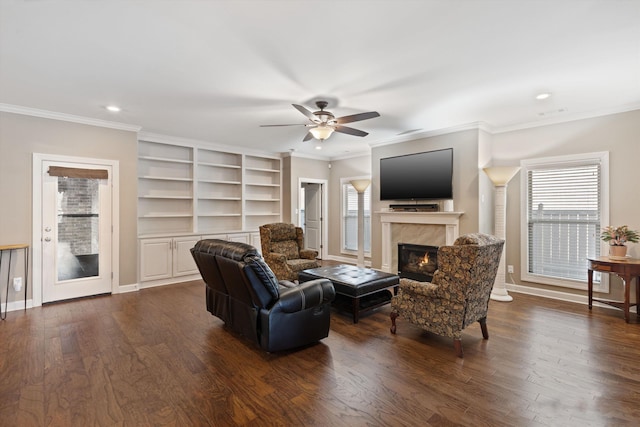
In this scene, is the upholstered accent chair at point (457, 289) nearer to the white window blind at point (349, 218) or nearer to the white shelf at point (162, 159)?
the white window blind at point (349, 218)

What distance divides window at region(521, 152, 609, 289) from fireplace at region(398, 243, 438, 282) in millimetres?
1391

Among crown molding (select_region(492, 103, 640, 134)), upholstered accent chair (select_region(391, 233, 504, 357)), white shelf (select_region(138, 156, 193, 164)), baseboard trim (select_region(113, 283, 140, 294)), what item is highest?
crown molding (select_region(492, 103, 640, 134))

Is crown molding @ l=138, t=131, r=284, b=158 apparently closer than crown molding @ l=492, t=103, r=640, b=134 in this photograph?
No

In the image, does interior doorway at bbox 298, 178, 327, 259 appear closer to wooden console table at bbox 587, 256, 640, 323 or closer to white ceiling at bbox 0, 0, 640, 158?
white ceiling at bbox 0, 0, 640, 158

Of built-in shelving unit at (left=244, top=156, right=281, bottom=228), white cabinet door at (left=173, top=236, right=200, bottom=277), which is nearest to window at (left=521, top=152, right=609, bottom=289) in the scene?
built-in shelving unit at (left=244, top=156, right=281, bottom=228)

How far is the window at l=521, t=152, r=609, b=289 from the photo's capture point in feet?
14.2

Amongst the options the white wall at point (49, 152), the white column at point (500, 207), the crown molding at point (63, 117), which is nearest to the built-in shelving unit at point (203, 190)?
the white wall at point (49, 152)

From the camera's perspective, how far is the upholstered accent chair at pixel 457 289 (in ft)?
8.71

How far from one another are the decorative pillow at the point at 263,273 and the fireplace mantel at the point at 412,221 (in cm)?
341

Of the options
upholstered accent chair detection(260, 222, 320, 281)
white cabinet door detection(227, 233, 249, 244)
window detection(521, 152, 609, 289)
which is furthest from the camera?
white cabinet door detection(227, 233, 249, 244)

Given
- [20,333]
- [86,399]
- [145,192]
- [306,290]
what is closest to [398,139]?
[306,290]

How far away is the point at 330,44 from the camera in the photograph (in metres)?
2.58

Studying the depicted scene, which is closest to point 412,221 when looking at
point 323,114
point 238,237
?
point 323,114

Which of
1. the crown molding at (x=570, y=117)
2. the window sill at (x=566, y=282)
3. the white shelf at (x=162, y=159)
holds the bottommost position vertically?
the window sill at (x=566, y=282)
